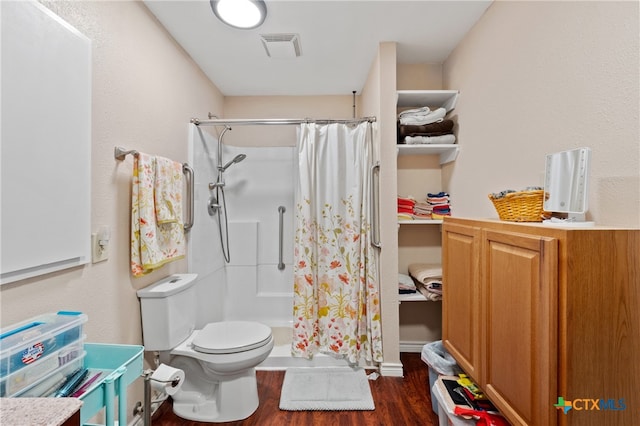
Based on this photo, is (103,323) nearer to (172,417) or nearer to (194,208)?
(172,417)

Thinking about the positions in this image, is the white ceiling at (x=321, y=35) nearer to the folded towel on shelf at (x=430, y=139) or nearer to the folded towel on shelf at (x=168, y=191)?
the folded towel on shelf at (x=430, y=139)

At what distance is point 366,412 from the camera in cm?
179

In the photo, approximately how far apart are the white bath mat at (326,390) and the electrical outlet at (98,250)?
134 cm

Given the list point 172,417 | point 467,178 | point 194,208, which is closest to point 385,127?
point 467,178

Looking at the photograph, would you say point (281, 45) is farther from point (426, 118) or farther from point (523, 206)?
point (523, 206)

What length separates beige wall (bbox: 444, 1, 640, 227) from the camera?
3.30 ft

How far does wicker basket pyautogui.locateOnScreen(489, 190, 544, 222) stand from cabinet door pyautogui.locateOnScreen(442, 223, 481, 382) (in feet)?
0.48

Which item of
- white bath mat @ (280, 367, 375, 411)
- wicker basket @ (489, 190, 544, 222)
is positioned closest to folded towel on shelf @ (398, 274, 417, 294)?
white bath mat @ (280, 367, 375, 411)

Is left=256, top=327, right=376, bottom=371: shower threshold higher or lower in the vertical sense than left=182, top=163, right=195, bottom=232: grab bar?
lower

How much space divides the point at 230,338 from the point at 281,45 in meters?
2.03

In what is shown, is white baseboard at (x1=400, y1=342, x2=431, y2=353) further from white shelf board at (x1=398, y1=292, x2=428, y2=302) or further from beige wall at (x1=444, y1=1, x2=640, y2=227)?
beige wall at (x1=444, y1=1, x2=640, y2=227)

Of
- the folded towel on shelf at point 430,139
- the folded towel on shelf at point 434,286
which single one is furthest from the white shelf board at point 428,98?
the folded towel on shelf at point 434,286

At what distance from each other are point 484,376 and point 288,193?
2.23 metres

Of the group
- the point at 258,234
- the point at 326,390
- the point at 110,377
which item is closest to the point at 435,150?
the point at 258,234
